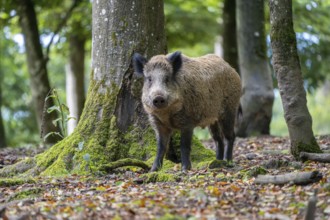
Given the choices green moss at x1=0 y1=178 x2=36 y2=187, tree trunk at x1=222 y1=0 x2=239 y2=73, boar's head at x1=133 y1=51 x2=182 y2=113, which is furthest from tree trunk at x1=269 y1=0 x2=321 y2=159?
tree trunk at x1=222 y1=0 x2=239 y2=73

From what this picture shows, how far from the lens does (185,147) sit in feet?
28.4

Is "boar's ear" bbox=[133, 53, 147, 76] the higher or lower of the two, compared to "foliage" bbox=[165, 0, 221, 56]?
lower

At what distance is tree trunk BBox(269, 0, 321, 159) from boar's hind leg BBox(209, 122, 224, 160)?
1.81 meters

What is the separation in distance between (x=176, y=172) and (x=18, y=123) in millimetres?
19129

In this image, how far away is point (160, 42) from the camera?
9461 millimetres

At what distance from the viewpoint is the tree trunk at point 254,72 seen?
14680mm

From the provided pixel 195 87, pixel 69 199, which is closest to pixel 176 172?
pixel 195 87

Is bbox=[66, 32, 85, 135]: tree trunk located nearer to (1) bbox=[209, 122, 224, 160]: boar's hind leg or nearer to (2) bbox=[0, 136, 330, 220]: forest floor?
(1) bbox=[209, 122, 224, 160]: boar's hind leg

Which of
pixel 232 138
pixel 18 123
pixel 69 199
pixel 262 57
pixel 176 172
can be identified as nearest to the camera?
pixel 69 199

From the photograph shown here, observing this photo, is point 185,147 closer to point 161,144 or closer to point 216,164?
point 161,144

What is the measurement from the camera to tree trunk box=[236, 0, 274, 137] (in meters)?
14.7

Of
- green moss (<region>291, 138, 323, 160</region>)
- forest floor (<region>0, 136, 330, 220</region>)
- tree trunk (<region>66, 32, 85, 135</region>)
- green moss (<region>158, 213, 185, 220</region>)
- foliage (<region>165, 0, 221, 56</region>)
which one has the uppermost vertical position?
foliage (<region>165, 0, 221, 56</region>)

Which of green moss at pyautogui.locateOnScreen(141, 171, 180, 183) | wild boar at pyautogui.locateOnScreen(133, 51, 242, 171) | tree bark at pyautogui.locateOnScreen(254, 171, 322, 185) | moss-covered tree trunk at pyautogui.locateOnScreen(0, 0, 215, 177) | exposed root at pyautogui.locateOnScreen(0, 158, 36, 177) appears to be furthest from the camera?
exposed root at pyautogui.locateOnScreen(0, 158, 36, 177)

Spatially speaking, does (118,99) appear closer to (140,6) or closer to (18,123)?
(140,6)
